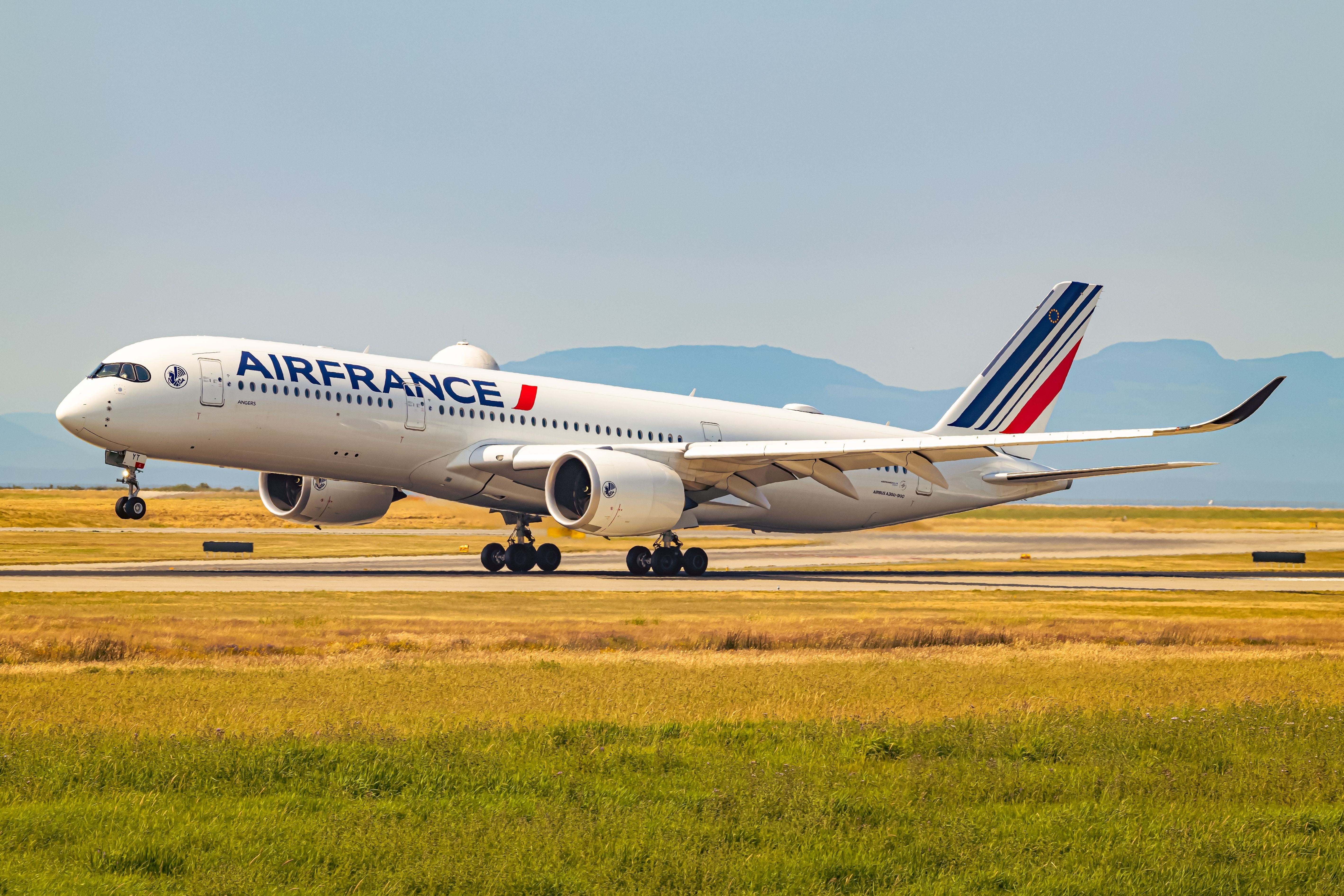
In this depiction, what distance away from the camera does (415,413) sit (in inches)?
1259

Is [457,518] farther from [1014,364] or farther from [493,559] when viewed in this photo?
[1014,364]

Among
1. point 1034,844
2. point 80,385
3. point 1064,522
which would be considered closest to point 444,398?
point 80,385

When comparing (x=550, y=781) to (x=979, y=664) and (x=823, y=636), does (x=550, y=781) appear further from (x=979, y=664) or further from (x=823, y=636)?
(x=823, y=636)

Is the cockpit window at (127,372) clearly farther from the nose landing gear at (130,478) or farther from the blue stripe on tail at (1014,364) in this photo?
the blue stripe on tail at (1014,364)

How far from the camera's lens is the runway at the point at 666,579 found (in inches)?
1099

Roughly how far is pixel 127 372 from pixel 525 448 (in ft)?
32.5

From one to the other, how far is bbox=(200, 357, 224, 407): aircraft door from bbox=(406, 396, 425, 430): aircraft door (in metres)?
4.63

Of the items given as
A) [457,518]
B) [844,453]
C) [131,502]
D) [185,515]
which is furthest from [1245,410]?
[185,515]

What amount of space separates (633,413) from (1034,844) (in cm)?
2920

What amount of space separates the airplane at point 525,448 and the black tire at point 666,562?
45 mm

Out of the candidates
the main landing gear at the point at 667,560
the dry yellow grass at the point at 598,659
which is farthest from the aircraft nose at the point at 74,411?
the main landing gear at the point at 667,560

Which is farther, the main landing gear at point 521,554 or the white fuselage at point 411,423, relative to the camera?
the main landing gear at point 521,554

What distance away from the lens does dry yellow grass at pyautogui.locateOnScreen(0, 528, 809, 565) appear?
39.3 meters

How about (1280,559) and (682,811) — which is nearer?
(682,811)
